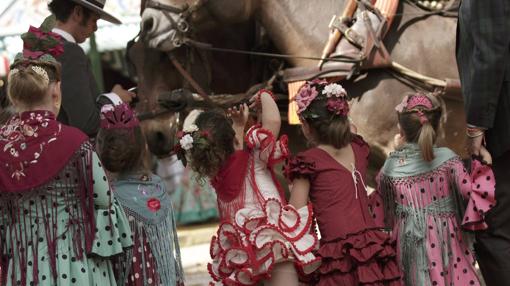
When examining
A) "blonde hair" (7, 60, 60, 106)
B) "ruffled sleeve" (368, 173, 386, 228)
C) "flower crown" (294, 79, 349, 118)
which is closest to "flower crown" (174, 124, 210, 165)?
"flower crown" (294, 79, 349, 118)

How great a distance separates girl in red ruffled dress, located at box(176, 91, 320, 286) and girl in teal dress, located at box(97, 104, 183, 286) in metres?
0.19

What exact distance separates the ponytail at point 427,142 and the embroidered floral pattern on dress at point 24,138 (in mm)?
1583

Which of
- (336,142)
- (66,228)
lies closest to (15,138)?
(66,228)

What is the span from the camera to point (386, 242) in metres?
4.17

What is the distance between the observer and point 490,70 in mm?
4191

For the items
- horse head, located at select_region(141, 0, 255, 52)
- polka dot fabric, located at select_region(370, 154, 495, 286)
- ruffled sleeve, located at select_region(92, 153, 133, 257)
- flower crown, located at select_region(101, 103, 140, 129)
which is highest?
horse head, located at select_region(141, 0, 255, 52)

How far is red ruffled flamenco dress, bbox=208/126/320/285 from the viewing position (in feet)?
13.4

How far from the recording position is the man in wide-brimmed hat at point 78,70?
14.8 ft

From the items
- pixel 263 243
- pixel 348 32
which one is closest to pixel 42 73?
pixel 263 243

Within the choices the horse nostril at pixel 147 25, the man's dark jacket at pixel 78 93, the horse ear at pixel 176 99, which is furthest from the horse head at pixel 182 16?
the man's dark jacket at pixel 78 93

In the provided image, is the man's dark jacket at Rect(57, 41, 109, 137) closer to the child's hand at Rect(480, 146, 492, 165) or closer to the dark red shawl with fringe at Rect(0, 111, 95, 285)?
the dark red shawl with fringe at Rect(0, 111, 95, 285)

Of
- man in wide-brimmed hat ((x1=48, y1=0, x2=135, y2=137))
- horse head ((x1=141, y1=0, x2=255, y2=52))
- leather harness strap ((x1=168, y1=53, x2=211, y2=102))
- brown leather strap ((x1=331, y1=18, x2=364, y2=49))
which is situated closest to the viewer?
man in wide-brimmed hat ((x1=48, y1=0, x2=135, y2=137))

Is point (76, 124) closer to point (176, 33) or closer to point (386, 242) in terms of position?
point (386, 242)

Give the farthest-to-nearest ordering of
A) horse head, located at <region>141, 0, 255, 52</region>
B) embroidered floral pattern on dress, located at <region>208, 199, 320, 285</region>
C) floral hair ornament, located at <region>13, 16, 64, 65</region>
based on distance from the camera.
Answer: horse head, located at <region>141, 0, 255, 52</region> < embroidered floral pattern on dress, located at <region>208, 199, 320, 285</region> < floral hair ornament, located at <region>13, 16, 64, 65</region>
